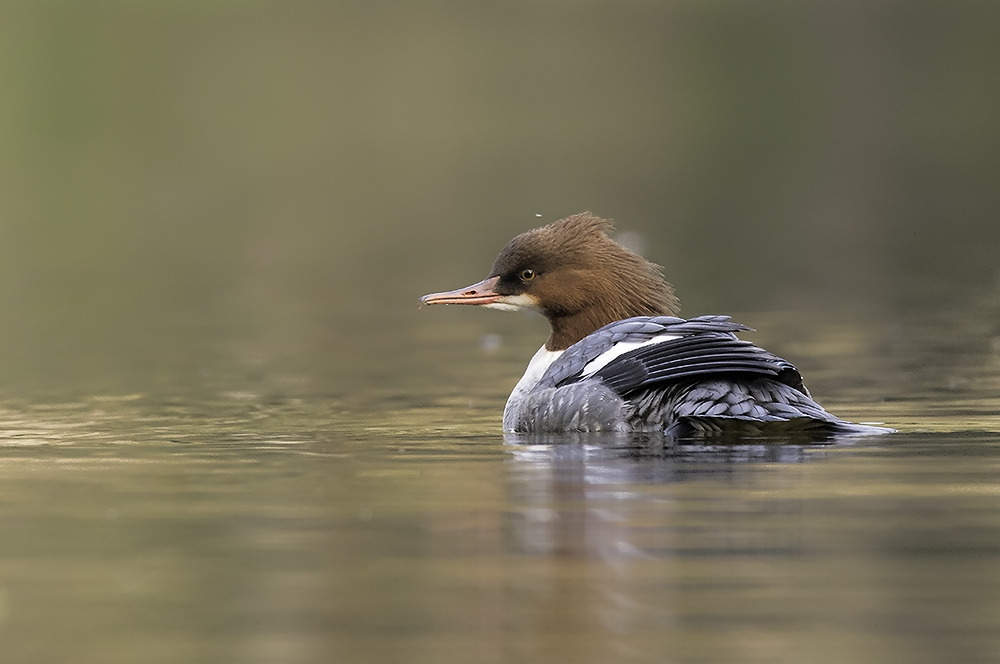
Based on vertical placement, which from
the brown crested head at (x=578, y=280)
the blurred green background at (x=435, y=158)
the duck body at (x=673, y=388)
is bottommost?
the duck body at (x=673, y=388)

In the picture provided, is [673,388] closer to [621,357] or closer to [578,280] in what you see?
[621,357]

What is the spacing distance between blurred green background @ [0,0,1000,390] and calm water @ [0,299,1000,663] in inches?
131

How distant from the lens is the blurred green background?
17.7 m

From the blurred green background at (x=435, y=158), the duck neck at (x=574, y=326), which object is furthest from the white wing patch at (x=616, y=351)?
the blurred green background at (x=435, y=158)

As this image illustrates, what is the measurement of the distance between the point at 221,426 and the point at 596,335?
217 cm

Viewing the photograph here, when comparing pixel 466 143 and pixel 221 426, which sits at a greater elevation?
pixel 466 143

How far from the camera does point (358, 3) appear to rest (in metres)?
72.0

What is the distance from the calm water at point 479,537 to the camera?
5199mm

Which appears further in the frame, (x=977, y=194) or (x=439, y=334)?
(x=977, y=194)

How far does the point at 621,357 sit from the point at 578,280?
4.54 ft

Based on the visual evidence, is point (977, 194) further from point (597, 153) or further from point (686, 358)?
point (686, 358)

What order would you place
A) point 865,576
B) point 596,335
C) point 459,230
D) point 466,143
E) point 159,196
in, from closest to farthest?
point 865,576, point 596,335, point 459,230, point 159,196, point 466,143

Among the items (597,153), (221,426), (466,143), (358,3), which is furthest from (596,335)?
(358,3)

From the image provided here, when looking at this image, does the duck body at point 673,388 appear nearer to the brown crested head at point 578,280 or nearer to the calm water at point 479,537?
the calm water at point 479,537
